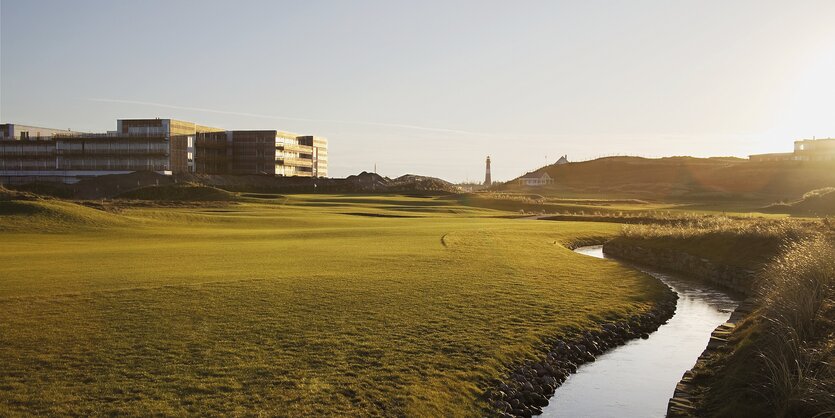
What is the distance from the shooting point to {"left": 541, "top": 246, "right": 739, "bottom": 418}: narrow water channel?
14500 mm

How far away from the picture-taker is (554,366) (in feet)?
53.2

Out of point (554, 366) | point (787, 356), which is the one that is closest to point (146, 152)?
point (554, 366)

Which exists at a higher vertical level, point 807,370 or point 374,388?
point 807,370

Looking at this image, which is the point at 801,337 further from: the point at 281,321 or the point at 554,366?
the point at 281,321

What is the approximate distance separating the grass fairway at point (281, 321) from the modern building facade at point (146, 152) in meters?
102

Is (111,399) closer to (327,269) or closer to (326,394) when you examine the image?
(326,394)

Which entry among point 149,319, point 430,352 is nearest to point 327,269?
point 149,319

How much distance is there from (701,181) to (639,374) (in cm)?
16708

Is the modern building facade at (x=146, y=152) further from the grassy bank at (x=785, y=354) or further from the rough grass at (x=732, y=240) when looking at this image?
the grassy bank at (x=785, y=354)

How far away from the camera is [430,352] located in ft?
51.0

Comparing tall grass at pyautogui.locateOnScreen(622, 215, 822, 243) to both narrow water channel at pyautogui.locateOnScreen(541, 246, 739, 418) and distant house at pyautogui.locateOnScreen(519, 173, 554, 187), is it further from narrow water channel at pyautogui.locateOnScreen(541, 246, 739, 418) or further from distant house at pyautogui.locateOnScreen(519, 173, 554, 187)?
distant house at pyautogui.locateOnScreen(519, 173, 554, 187)

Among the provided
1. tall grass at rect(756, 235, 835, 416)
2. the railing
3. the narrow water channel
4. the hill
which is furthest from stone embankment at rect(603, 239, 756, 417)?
the railing

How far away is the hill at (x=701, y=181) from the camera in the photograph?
137 metres

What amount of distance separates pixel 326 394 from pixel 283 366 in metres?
1.73
